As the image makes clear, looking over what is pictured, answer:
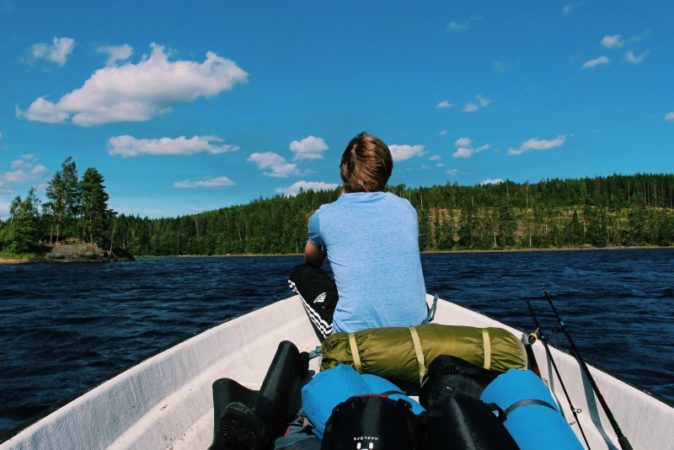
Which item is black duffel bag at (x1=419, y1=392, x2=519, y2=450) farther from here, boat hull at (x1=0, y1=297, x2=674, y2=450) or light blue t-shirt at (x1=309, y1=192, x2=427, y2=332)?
boat hull at (x1=0, y1=297, x2=674, y2=450)

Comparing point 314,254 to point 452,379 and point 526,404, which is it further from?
point 526,404

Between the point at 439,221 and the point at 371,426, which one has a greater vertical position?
the point at 439,221

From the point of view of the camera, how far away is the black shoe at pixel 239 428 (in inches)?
81.8

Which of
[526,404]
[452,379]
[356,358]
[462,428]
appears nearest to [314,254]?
[356,358]

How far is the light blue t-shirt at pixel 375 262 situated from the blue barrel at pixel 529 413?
777mm

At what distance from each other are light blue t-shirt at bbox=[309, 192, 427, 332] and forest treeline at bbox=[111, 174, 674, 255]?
12429cm

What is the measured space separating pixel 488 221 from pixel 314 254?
444ft

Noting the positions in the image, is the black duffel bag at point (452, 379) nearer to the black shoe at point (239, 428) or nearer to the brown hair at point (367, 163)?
the black shoe at point (239, 428)

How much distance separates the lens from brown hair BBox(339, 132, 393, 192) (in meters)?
3.09

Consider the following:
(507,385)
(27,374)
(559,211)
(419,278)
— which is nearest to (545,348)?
(419,278)

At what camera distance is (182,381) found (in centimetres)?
347

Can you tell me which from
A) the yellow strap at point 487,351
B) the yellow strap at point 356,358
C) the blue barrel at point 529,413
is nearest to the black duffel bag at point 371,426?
the blue barrel at point 529,413

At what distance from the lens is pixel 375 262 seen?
2807mm

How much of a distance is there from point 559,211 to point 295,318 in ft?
526
